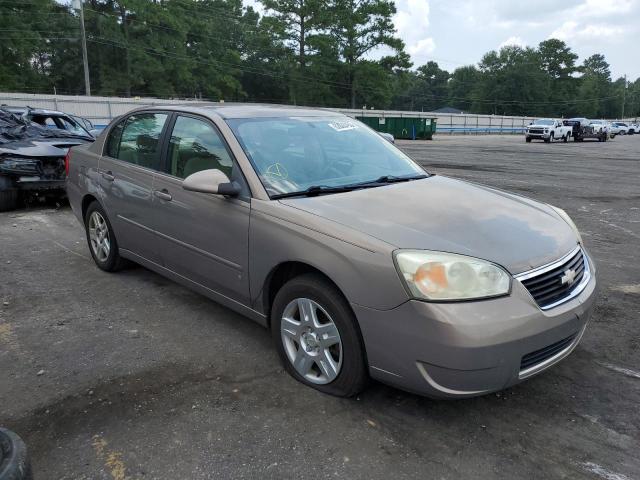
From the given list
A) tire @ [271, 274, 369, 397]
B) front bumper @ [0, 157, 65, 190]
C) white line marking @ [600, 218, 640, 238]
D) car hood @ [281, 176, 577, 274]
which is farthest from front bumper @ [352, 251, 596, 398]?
front bumper @ [0, 157, 65, 190]

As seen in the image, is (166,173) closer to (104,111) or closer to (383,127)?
(104,111)

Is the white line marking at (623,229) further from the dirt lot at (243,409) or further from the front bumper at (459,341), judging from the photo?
the front bumper at (459,341)

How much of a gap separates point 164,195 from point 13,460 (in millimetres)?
2539

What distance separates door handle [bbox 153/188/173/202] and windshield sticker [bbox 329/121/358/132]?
1369 millimetres

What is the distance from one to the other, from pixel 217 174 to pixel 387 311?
58.3 inches

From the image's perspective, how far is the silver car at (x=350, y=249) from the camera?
8.20 ft

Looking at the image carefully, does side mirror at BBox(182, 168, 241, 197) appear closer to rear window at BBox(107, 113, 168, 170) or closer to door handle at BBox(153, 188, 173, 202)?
door handle at BBox(153, 188, 173, 202)

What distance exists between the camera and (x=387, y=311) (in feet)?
8.37

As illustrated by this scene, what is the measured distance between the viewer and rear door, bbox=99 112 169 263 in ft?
14.0

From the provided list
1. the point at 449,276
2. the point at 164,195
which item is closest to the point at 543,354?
the point at 449,276

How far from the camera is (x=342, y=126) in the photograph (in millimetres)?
4250

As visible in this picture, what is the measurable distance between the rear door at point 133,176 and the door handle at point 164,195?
11cm

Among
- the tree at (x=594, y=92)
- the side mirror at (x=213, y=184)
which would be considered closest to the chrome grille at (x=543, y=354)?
the side mirror at (x=213, y=184)

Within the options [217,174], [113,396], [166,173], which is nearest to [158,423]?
[113,396]
